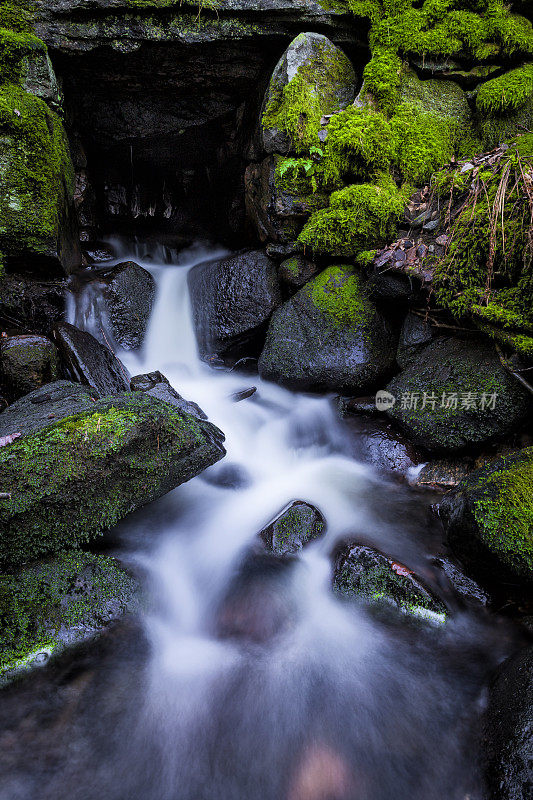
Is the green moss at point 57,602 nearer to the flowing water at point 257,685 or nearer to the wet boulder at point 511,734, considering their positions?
the flowing water at point 257,685

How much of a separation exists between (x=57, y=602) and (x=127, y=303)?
14.7ft

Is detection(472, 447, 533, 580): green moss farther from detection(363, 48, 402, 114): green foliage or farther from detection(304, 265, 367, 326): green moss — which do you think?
detection(363, 48, 402, 114): green foliage

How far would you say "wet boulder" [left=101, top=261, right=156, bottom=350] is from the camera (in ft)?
18.8

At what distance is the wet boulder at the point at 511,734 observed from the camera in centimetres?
165

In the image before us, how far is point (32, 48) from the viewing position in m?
4.82

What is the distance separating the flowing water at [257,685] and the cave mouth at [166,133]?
505cm

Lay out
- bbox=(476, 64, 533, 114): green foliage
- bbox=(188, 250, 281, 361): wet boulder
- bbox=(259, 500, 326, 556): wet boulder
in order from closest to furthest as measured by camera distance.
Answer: bbox=(259, 500, 326, 556): wet boulder < bbox=(476, 64, 533, 114): green foliage < bbox=(188, 250, 281, 361): wet boulder

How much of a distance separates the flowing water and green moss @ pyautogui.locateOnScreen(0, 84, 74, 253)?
→ 12.0 feet

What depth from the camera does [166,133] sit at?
276 inches

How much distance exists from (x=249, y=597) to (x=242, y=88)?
7309 millimetres

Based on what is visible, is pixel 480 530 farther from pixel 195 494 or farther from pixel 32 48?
pixel 32 48

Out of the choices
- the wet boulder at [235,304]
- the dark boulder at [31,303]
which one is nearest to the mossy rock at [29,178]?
the dark boulder at [31,303]

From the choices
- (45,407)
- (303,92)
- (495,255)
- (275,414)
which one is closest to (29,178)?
(45,407)

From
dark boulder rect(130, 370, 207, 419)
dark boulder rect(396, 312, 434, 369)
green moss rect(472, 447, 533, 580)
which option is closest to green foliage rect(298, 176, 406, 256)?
dark boulder rect(396, 312, 434, 369)
